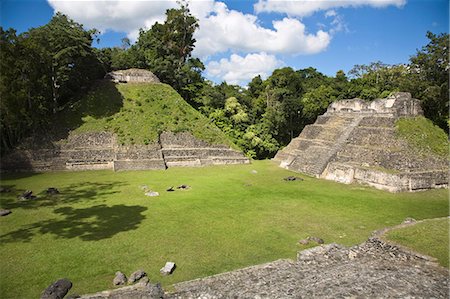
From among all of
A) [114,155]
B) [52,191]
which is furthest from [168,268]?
[114,155]

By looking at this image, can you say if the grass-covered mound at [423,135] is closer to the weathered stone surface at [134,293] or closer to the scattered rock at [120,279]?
the weathered stone surface at [134,293]

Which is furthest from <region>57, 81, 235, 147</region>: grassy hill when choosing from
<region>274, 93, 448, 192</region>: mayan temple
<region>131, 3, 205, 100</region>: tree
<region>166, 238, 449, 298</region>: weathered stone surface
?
<region>166, 238, 449, 298</region>: weathered stone surface

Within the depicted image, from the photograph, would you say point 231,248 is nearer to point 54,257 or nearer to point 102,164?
point 54,257

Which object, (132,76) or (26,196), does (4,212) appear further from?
(132,76)

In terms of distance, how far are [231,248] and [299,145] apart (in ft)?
59.3

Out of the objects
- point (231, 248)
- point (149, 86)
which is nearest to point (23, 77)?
point (149, 86)

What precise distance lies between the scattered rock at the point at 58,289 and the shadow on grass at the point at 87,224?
2803 millimetres

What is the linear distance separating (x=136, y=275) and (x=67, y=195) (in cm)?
915

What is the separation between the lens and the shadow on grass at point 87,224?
10.3 metres

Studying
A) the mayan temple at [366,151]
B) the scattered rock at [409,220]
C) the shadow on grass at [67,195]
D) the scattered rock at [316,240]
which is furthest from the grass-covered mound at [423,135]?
the shadow on grass at [67,195]

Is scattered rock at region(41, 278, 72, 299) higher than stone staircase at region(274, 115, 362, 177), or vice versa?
stone staircase at region(274, 115, 362, 177)

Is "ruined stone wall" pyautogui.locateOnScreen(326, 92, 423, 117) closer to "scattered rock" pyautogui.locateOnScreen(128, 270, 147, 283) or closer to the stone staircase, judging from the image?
the stone staircase

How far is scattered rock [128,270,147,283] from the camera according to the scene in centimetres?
773

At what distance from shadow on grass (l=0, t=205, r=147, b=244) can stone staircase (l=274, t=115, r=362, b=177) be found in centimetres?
1302
